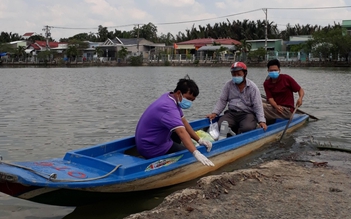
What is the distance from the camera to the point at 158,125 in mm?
5527

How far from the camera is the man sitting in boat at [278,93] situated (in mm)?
9303

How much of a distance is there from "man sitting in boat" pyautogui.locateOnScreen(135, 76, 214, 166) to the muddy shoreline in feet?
1.73

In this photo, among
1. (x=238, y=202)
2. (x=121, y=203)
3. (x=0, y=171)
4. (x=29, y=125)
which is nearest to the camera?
(x=0, y=171)

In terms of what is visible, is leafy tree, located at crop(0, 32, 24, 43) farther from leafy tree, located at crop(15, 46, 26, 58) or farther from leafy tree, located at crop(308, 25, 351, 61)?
leafy tree, located at crop(308, 25, 351, 61)

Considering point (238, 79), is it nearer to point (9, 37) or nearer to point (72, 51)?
point (72, 51)

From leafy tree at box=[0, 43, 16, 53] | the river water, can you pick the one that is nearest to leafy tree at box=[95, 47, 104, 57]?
leafy tree at box=[0, 43, 16, 53]

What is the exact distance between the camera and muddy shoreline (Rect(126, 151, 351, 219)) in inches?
172

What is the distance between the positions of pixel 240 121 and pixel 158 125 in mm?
3228

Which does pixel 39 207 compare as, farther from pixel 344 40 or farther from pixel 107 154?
pixel 344 40

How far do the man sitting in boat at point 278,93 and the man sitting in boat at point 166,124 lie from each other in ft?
13.6

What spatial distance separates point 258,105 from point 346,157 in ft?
6.53

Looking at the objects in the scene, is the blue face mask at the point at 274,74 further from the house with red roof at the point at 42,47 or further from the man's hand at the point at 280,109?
the house with red roof at the point at 42,47

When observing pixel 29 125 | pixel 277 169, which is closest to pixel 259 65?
pixel 29 125

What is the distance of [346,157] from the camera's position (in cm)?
774
